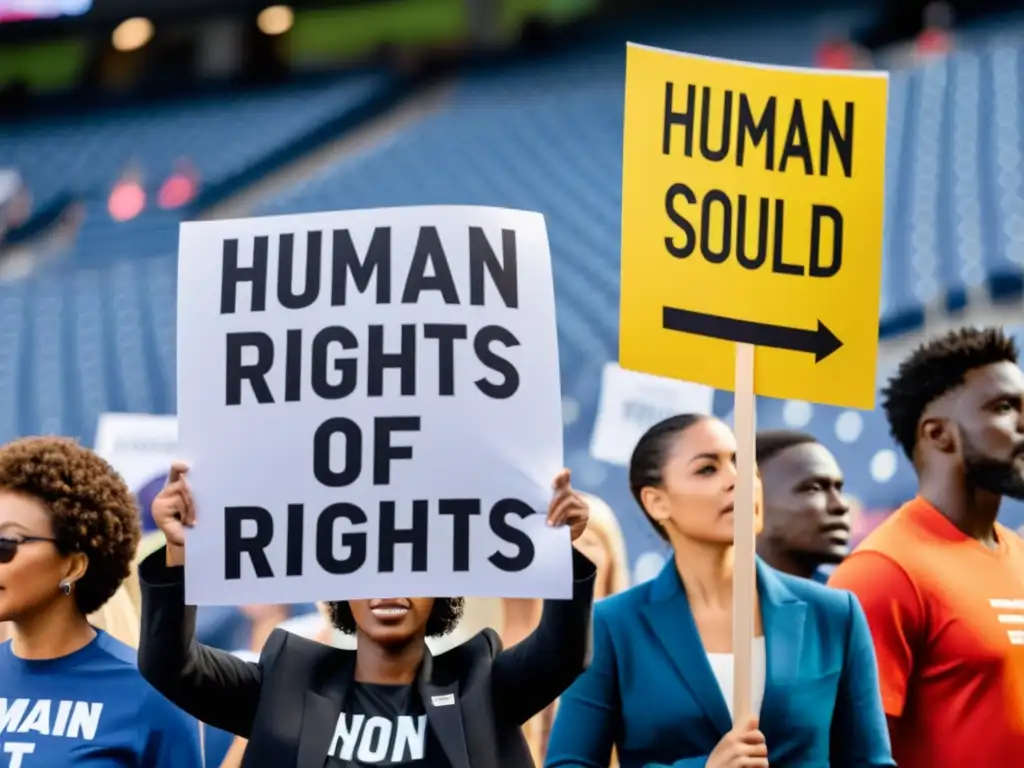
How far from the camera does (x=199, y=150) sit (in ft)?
48.0

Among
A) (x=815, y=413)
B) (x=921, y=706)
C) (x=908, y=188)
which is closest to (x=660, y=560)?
(x=815, y=413)

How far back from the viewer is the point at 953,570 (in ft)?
8.34

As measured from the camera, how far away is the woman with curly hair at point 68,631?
2258 millimetres

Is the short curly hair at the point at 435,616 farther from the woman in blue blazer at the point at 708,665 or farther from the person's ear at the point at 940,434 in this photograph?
the person's ear at the point at 940,434

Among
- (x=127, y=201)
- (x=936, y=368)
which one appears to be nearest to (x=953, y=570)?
(x=936, y=368)

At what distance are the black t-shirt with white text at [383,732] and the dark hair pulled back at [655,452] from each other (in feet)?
1.55

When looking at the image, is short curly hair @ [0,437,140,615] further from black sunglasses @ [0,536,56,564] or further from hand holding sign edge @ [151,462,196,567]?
hand holding sign edge @ [151,462,196,567]

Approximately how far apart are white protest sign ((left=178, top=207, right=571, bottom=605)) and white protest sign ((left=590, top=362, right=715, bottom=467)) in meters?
2.67

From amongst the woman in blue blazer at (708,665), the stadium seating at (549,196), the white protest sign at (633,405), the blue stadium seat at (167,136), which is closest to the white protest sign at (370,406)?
the woman in blue blazer at (708,665)

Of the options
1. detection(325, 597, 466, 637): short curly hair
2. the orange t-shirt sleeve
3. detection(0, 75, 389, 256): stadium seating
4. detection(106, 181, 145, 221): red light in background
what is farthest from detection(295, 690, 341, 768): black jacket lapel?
detection(0, 75, 389, 256): stadium seating

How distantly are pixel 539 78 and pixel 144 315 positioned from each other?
17.2 feet

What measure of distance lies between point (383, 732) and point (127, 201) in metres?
11.8

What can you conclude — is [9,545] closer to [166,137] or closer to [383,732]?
[383,732]

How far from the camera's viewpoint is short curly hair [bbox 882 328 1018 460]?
2.69m
